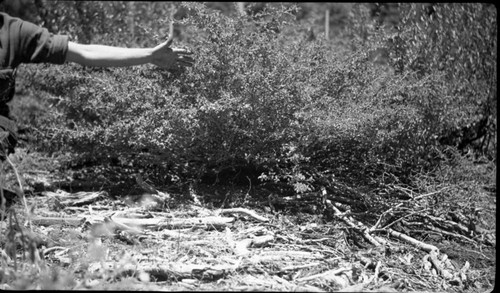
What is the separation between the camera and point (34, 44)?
10.6ft

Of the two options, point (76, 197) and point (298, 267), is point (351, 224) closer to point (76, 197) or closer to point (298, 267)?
point (298, 267)

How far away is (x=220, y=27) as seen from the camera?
4.39 meters

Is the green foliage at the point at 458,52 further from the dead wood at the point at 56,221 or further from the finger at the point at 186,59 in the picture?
the dead wood at the point at 56,221

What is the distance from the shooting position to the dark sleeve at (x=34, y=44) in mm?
3223

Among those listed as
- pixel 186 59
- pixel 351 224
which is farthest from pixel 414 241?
pixel 186 59

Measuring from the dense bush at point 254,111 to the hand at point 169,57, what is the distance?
316 millimetres

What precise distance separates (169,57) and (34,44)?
0.82 m

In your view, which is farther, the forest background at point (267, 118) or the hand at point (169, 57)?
the forest background at point (267, 118)

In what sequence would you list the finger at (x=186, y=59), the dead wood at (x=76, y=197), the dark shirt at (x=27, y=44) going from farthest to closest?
the dead wood at (x=76, y=197)
the finger at (x=186, y=59)
the dark shirt at (x=27, y=44)

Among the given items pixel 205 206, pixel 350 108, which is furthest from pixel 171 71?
pixel 350 108

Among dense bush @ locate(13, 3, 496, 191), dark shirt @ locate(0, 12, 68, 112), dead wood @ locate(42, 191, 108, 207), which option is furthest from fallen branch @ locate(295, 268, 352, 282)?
dead wood @ locate(42, 191, 108, 207)

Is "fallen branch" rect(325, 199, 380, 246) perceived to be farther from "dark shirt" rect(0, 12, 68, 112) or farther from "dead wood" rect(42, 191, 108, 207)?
"dark shirt" rect(0, 12, 68, 112)

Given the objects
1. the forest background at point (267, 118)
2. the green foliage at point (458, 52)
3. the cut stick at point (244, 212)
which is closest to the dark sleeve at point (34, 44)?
the forest background at point (267, 118)

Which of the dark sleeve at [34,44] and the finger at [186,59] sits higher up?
the dark sleeve at [34,44]
